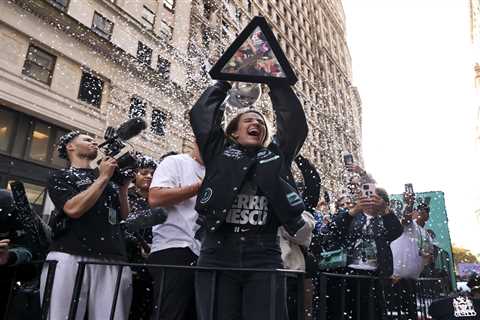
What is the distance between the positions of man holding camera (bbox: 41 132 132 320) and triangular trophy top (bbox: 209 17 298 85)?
3.32 ft

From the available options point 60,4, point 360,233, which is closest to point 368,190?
point 360,233

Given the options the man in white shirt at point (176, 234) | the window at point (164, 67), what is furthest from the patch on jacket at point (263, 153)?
the window at point (164, 67)

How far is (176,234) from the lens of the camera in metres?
2.55

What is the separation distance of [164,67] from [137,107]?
2979 millimetres

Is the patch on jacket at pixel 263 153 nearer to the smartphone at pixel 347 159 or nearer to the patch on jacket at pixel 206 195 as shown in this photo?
the patch on jacket at pixel 206 195

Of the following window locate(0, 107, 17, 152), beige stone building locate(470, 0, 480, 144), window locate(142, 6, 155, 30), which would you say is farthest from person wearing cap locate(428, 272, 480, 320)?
beige stone building locate(470, 0, 480, 144)

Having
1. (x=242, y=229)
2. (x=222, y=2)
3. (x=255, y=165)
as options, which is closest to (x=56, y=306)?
(x=242, y=229)

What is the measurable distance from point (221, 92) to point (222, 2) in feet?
85.1

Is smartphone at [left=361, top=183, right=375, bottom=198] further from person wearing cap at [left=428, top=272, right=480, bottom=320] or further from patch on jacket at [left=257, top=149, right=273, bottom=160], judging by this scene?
person wearing cap at [left=428, top=272, right=480, bottom=320]

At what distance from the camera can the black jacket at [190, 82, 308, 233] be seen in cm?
194

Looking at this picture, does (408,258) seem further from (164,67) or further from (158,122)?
(164,67)

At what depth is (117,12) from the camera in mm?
15523

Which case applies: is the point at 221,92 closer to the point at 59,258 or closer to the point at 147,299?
the point at 59,258

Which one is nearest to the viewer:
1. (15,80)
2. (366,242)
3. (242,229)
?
(242,229)
